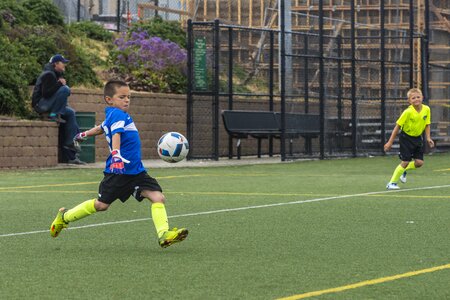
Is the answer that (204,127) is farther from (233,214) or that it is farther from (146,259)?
(146,259)

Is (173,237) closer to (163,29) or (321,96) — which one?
(321,96)

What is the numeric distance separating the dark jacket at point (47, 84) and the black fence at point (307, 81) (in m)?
4.15

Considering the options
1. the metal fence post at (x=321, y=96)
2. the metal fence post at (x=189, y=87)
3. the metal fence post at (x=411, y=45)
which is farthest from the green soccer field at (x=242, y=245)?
the metal fence post at (x=411, y=45)

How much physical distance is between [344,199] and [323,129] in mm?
14624

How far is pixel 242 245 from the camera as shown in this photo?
10.9 meters

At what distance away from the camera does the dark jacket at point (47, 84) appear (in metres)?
25.9

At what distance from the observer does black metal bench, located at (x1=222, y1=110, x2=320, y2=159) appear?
30.0m

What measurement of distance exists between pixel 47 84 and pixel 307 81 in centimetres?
777

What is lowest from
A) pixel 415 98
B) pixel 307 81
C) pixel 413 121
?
pixel 413 121

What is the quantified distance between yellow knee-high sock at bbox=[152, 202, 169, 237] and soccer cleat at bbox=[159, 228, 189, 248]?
95mm

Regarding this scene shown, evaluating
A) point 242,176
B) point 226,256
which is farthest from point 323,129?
point 226,256

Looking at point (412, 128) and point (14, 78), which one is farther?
point (14, 78)

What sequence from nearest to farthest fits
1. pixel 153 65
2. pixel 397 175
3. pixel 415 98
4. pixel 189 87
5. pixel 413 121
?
pixel 397 175 → pixel 415 98 → pixel 413 121 → pixel 189 87 → pixel 153 65

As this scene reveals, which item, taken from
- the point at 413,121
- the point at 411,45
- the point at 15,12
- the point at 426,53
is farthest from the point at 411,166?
the point at 15,12
